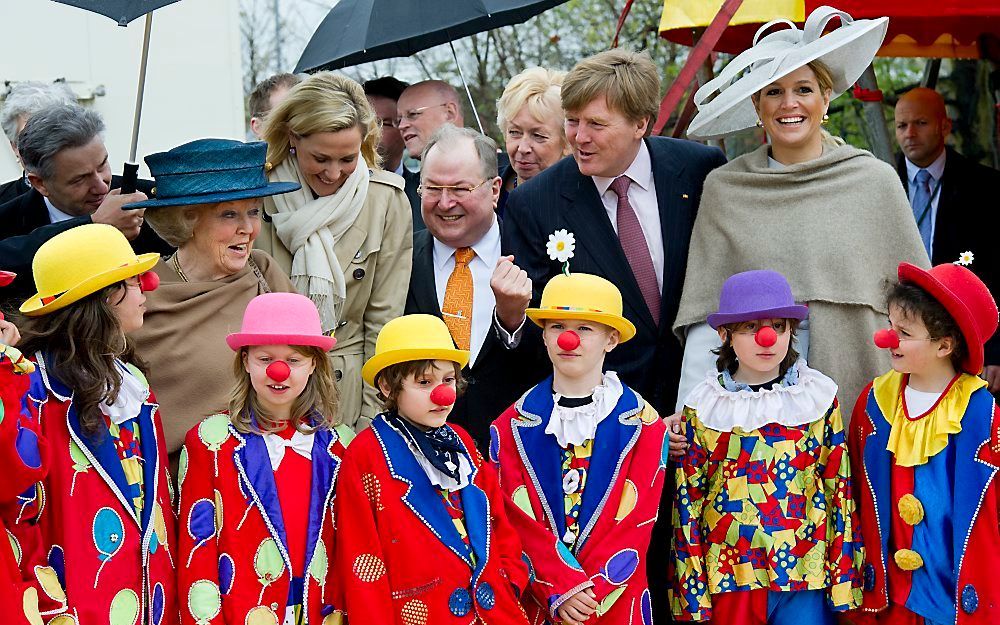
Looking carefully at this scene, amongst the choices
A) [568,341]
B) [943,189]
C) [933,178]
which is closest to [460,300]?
[568,341]

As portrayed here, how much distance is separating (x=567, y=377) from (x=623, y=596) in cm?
74

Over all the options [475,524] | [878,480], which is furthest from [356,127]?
[878,480]

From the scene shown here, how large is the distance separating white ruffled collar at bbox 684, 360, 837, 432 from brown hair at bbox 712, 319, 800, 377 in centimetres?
5

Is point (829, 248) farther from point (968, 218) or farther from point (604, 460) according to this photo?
point (968, 218)

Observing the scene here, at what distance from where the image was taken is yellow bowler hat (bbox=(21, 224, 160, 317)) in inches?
137

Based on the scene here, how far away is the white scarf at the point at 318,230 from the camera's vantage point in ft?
14.1

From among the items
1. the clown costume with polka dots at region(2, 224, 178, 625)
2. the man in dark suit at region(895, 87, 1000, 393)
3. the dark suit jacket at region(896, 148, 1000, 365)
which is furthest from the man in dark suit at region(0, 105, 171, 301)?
the dark suit jacket at region(896, 148, 1000, 365)

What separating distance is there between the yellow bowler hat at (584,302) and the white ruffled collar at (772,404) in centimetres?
40

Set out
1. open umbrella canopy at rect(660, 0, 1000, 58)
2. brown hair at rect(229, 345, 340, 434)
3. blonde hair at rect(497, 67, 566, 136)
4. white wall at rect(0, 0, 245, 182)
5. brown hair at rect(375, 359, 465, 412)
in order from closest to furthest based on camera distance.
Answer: brown hair at rect(229, 345, 340, 434)
brown hair at rect(375, 359, 465, 412)
blonde hair at rect(497, 67, 566, 136)
open umbrella canopy at rect(660, 0, 1000, 58)
white wall at rect(0, 0, 245, 182)

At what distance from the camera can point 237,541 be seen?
139 inches

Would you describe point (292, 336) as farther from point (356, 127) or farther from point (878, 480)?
point (878, 480)

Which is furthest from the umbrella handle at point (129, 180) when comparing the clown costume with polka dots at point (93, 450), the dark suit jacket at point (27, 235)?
the clown costume with polka dots at point (93, 450)

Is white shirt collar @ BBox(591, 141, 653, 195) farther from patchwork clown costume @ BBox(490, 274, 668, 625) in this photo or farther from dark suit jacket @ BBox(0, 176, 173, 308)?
dark suit jacket @ BBox(0, 176, 173, 308)

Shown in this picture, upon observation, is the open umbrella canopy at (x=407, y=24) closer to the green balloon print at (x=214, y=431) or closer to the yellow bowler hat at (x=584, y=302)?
the yellow bowler hat at (x=584, y=302)
